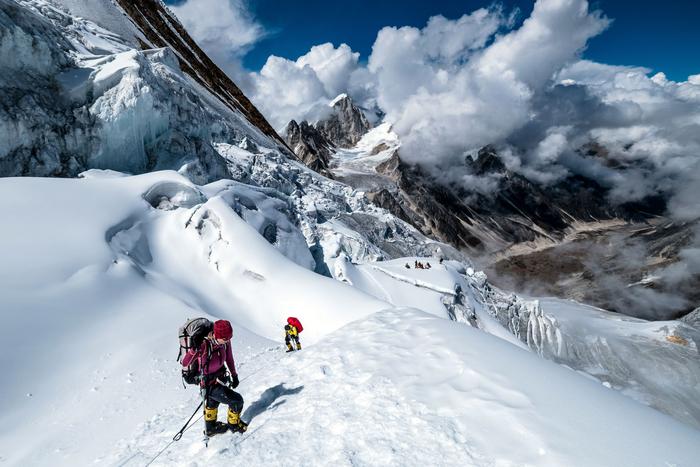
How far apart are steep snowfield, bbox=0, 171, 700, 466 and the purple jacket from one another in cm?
115

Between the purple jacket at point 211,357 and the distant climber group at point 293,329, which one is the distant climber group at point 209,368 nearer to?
the purple jacket at point 211,357

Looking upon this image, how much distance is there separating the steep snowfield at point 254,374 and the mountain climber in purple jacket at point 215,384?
1.03ft

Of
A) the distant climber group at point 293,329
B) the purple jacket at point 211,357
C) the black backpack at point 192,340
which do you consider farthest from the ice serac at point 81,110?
the purple jacket at point 211,357

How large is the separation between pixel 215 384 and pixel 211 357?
18.8 inches

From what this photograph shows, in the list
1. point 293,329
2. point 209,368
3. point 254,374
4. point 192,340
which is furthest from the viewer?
point 293,329

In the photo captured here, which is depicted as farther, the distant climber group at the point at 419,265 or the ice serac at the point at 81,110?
the distant climber group at the point at 419,265

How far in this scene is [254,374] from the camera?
29.5 feet

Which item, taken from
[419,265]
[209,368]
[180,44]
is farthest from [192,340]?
[180,44]

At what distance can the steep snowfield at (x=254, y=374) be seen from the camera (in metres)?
5.29

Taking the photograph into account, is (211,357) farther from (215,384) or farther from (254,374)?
(254,374)

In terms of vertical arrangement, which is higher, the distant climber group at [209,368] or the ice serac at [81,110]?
the ice serac at [81,110]

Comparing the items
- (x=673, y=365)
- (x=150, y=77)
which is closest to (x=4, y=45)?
(x=150, y=77)

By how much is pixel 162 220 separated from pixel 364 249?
22426mm

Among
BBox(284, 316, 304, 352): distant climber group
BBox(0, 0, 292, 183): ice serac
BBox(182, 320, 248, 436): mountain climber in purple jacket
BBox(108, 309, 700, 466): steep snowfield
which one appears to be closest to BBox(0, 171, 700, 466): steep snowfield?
BBox(108, 309, 700, 466): steep snowfield
